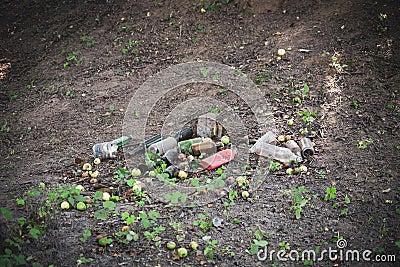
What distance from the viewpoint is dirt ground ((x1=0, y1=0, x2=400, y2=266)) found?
3.32 meters

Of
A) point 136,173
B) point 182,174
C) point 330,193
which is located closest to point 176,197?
point 182,174

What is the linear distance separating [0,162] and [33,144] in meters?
0.38

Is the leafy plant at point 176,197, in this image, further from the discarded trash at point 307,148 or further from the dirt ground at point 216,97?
the discarded trash at point 307,148

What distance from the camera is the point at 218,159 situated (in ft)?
13.7

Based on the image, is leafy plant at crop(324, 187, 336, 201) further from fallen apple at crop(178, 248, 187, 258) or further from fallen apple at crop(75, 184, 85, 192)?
fallen apple at crop(75, 184, 85, 192)

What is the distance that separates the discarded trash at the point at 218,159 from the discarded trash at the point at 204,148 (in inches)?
3.1

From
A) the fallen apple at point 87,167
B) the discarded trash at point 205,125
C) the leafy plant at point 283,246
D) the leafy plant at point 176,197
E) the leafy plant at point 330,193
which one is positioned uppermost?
the discarded trash at point 205,125

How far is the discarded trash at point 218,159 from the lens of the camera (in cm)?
414

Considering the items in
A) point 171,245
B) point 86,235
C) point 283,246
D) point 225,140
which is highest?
point 225,140

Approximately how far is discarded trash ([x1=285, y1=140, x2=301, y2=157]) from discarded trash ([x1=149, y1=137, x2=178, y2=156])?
1059mm

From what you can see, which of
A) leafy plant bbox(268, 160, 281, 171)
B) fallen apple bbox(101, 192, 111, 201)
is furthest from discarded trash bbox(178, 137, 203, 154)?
fallen apple bbox(101, 192, 111, 201)

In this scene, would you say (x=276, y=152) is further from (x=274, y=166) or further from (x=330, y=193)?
(x=330, y=193)

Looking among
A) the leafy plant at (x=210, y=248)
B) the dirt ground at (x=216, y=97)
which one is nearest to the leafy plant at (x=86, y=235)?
the dirt ground at (x=216, y=97)

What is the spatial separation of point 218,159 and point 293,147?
71 centimetres
